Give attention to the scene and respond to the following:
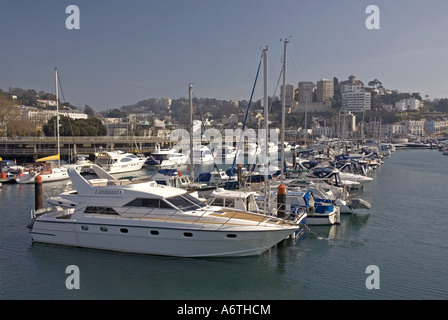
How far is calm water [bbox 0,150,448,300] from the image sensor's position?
13586 millimetres

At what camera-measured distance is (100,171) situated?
21.9 m

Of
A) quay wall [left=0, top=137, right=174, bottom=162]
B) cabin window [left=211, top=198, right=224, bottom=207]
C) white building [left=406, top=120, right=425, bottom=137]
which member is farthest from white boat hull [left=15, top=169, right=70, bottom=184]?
white building [left=406, top=120, right=425, bottom=137]

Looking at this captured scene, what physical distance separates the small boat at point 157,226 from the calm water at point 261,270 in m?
0.43

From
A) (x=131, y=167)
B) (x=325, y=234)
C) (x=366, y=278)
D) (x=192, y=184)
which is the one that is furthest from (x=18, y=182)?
(x=366, y=278)

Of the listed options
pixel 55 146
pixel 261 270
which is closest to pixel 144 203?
pixel 261 270

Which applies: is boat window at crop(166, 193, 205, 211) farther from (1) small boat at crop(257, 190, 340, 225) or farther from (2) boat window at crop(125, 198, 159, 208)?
(1) small boat at crop(257, 190, 340, 225)

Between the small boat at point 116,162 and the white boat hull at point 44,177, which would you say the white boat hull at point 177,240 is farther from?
the small boat at point 116,162

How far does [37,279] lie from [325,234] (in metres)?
12.9

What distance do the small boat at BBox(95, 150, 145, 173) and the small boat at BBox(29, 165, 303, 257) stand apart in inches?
1132

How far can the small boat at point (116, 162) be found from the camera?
46.5 metres

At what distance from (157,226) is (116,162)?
33280 millimetres

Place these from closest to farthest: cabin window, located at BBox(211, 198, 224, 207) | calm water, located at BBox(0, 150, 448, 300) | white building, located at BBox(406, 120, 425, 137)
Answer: calm water, located at BBox(0, 150, 448, 300), cabin window, located at BBox(211, 198, 224, 207), white building, located at BBox(406, 120, 425, 137)

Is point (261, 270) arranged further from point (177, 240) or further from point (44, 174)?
point (44, 174)
